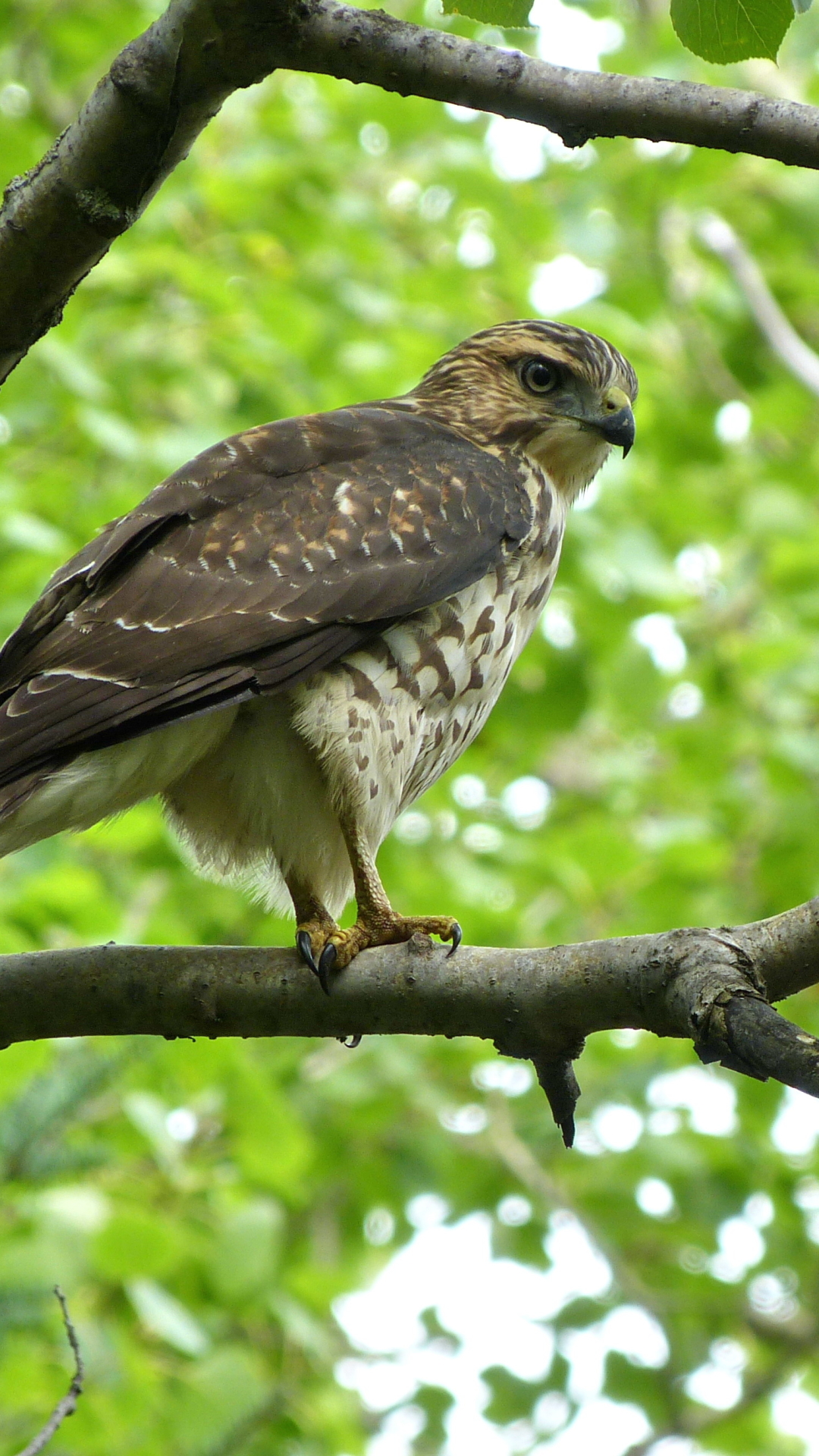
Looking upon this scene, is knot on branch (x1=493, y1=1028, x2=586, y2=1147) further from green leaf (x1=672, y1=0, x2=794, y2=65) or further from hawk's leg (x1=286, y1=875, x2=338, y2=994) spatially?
green leaf (x1=672, y1=0, x2=794, y2=65)

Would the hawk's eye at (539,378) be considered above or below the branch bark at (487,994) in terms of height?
below

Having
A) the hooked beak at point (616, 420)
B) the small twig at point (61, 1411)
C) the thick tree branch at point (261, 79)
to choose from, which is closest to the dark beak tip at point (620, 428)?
the hooked beak at point (616, 420)

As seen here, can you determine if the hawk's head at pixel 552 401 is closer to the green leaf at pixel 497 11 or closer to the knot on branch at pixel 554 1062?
the green leaf at pixel 497 11

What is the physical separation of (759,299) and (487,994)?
5.46 metres

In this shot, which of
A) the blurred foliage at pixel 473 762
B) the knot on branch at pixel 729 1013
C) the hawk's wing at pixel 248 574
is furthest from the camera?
the blurred foliage at pixel 473 762

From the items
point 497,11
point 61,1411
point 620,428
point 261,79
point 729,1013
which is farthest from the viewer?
point 620,428

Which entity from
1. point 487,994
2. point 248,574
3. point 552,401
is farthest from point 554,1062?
point 552,401

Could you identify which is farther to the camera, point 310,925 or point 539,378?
point 539,378

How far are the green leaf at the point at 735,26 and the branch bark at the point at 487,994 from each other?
119 centimetres

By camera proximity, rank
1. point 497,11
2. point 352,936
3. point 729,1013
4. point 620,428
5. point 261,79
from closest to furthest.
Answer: point 729,1013 → point 497,11 → point 261,79 → point 352,936 → point 620,428

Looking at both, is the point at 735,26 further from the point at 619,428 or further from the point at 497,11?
the point at 619,428

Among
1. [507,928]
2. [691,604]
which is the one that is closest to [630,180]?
[691,604]

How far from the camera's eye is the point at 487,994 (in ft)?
7.81

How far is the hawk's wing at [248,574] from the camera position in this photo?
2.89 m
